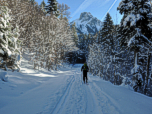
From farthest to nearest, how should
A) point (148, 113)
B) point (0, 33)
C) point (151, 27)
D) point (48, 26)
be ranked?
point (48, 26), point (151, 27), point (0, 33), point (148, 113)

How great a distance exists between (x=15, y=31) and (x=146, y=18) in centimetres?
1330

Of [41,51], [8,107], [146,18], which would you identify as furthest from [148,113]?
[41,51]

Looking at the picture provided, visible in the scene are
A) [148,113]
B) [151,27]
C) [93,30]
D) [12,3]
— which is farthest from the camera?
[93,30]

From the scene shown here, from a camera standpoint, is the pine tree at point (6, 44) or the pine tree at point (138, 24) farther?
the pine tree at point (138, 24)

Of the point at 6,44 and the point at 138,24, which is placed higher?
the point at 138,24

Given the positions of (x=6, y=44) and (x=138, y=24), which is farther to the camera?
(x=138, y=24)

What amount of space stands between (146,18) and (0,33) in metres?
13.3

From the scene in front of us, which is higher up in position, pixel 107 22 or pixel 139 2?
pixel 107 22

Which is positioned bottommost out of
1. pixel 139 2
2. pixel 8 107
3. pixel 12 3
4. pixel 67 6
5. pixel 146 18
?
pixel 8 107

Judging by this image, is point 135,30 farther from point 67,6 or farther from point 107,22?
point 67,6

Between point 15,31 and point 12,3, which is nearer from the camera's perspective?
point 15,31

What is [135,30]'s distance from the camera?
9234 mm

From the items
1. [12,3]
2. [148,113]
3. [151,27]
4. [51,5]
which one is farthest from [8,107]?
[51,5]

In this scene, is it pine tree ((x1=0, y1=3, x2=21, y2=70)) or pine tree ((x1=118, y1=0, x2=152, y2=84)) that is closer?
pine tree ((x1=0, y1=3, x2=21, y2=70))
